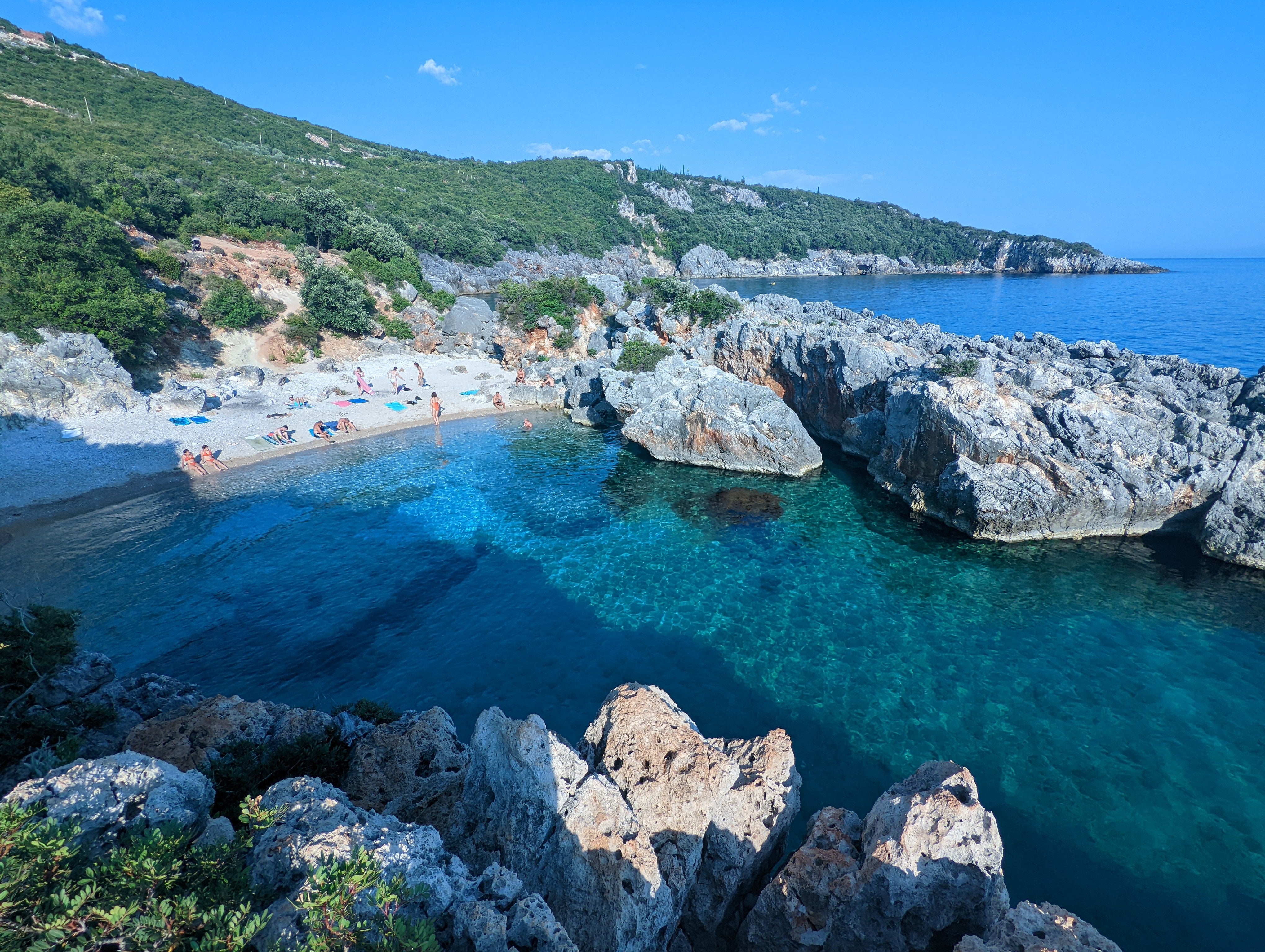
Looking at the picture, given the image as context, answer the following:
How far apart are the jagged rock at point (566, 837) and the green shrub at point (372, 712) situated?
468cm

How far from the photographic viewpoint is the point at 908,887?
22.4 ft

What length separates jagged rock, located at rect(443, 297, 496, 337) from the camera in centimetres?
5312

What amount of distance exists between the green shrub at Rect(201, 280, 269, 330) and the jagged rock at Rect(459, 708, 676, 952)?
4709 cm

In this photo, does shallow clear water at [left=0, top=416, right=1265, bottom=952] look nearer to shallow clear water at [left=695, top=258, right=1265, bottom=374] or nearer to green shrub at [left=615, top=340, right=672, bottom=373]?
green shrub at [left=615, top=340, right=672, bottom=373]

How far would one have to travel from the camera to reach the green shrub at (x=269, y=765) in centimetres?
809

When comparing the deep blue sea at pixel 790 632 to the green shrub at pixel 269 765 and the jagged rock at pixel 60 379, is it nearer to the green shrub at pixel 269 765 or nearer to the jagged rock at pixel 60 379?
the green shrub at pixel 269 765

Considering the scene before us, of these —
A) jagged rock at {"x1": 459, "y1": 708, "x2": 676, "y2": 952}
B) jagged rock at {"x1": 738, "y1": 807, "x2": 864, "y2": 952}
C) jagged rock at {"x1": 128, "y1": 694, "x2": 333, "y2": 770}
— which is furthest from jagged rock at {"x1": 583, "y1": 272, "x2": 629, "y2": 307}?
jagged rock at {"x1": 738, "y1": 807, "x2": 864, "y2": 952}

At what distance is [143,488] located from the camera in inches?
1021

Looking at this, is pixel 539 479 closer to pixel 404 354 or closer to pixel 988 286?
pixel 404 354

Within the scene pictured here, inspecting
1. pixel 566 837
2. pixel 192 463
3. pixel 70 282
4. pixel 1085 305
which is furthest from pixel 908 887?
pixel 1085 305

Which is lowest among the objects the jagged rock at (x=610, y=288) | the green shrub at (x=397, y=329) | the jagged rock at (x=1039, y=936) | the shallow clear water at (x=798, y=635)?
the shallow clear water at (x=798, y=635)

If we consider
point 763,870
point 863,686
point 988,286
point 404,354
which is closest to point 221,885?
point 763,870

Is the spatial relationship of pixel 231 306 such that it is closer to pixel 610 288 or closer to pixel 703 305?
pixel 610 288

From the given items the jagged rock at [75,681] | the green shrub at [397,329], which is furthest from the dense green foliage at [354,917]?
the green shrub at [397,329]
